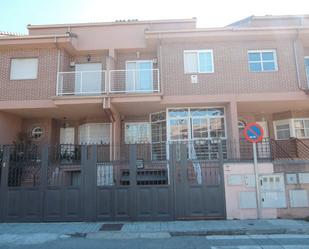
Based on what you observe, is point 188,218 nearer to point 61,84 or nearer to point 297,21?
point 61,84

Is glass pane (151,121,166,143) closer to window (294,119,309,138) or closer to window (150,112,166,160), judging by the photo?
window (150,112,166,160)

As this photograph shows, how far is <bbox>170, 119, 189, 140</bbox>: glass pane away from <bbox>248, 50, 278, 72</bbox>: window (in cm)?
410

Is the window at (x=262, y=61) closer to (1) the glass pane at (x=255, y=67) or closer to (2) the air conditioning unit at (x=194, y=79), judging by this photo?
(1) the glass pane at (x=255, y=67)

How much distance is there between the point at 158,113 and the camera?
1370cm

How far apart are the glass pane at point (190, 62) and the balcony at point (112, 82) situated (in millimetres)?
1471

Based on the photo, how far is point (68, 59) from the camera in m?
13.8

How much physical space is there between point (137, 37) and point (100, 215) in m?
9.16

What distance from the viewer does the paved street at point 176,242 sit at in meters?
6.43

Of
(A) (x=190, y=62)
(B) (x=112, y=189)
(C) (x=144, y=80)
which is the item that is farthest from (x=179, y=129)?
(B) (x=112, y=189)

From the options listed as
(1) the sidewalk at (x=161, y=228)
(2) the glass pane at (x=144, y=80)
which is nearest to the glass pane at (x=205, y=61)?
(2) the glass pane at (x=144, y=80)

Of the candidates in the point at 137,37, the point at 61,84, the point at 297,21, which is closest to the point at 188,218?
the point at 61,84

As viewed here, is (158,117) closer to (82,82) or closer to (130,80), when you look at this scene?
(130,80)

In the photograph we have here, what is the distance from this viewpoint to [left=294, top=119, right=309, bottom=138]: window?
1452 cm

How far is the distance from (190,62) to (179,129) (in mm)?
3296
